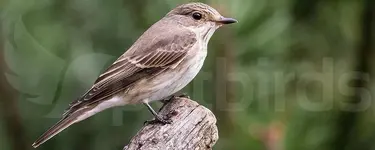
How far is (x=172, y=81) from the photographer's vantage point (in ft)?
14.9

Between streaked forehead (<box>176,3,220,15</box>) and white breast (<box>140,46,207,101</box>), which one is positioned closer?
white breast (<box>140,46,207,101</box>)

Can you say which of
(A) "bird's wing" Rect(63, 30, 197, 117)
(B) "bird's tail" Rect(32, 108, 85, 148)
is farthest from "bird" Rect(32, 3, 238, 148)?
(B) "bird's tail" Rect(32, 108, 85, 148)

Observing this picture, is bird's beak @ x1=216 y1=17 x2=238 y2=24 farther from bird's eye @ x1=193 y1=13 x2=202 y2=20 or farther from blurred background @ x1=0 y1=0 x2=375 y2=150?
bird's eye @ x1=193 y1=13 x2=202 y2=20

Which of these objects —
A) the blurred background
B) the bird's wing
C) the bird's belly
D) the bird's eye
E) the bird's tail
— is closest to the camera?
the bird's tail

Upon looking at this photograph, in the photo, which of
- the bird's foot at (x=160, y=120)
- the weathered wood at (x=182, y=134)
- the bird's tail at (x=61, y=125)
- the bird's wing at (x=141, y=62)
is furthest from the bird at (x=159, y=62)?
the weathered wood at (x=182, y=134)

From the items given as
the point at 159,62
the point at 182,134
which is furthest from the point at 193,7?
the point at 182,134

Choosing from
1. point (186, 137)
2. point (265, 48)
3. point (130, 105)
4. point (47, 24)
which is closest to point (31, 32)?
point (47, 24)

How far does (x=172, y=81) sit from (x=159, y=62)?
14cm

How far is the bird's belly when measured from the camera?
4.49 meters

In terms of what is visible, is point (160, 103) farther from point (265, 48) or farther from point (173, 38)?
point (265, 48)

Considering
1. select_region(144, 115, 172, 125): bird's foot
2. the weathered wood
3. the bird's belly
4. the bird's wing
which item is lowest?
the bird's belly

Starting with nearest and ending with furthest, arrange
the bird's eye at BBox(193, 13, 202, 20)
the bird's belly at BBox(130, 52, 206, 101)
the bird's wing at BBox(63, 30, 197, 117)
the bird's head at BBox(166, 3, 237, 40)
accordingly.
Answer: the bird's wing at BBox(63, 30, 197, 117)
the bird's belly at BBox(130, 52, 206, 101)
the bird's head at BBox(166, 3, 237, 40)
the bird's eye at BBox(193, 13, 202, 20)

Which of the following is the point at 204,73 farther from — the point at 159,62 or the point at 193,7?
the point at 193,7

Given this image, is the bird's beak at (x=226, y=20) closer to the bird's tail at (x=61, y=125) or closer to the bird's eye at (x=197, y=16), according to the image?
the bird's eye at (x=197, y=16)
